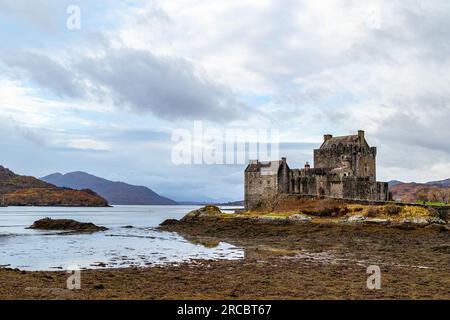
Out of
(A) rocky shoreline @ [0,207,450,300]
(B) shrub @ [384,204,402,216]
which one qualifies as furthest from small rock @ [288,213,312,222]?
(A) rocky shoreline @ [0,207,450,300]

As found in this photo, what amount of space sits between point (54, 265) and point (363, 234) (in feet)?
87.3

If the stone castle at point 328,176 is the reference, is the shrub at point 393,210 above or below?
below

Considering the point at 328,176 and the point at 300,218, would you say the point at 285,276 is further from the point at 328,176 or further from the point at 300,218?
the point at 328,176

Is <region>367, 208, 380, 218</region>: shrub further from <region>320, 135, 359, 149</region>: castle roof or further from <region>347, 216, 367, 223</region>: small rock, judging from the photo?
<region>320, 135, 359, 149</region>: castle roof

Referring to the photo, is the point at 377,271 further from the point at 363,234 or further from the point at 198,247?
the point at 363,234

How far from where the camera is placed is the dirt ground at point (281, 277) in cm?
1580

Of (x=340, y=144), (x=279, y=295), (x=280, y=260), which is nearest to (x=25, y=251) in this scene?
(x=280, y=260)

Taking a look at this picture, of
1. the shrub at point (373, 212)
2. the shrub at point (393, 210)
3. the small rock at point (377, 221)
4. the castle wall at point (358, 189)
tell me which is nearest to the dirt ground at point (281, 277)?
the small rock at point (377, 221)

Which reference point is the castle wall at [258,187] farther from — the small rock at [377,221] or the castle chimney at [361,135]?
the small rock at [377,221]

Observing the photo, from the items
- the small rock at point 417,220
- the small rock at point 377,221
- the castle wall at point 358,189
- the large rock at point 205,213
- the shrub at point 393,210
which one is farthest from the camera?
the large rock at point 205,213

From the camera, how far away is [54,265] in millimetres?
25656

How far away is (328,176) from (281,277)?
4213 cm

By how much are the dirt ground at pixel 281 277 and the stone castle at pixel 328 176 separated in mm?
22680

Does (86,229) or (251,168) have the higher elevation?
(251,168)
